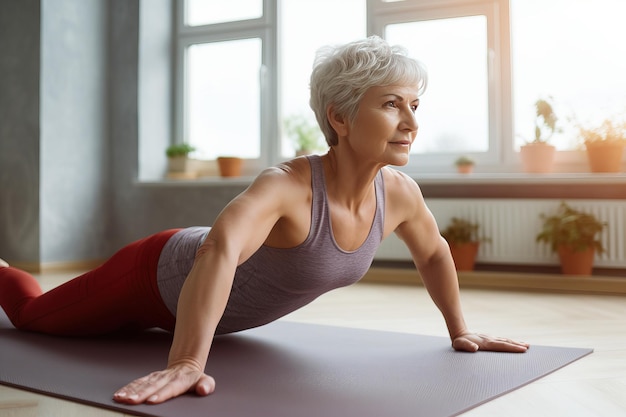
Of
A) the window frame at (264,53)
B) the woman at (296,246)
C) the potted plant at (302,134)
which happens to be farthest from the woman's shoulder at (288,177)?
the window frame at (264,53)

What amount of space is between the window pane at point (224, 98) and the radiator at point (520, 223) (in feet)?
5.40

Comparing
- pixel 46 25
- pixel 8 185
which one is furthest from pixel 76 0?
pixel 8 185

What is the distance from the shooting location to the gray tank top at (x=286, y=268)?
5.53 feet

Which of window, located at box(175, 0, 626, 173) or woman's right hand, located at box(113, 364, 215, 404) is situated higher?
window, located at box(175, 0, 626, 173)

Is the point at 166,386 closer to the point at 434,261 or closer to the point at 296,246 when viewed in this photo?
the point at 296,246

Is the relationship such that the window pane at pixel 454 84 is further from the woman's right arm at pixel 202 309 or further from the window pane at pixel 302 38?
the woman's right arm at pixel 202 309

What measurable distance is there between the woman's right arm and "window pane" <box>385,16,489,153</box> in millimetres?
3250

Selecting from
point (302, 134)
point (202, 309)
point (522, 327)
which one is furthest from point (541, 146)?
point (202, 309)

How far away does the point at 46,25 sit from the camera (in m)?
4.84

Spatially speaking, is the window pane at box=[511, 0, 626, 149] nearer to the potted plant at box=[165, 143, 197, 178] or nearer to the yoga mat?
the potted plant at box=[165, 143, 197, 178]

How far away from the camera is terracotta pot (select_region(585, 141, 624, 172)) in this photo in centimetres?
394

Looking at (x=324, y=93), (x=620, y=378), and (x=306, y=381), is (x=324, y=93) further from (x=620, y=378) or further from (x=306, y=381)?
(x=620, y=378)

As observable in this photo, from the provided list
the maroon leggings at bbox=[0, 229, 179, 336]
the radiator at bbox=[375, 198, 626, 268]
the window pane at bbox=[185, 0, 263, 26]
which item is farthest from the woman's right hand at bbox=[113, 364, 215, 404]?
the window pane at bbox=[185, 0, 263, 26]

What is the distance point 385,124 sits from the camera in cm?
163
